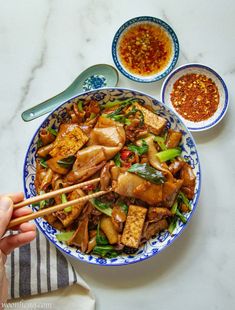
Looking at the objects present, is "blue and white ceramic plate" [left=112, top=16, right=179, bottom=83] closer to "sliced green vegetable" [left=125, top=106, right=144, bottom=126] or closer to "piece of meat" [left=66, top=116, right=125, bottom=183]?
"sliced green vegetable" [left=125, top=106, right=144, bottom=126]

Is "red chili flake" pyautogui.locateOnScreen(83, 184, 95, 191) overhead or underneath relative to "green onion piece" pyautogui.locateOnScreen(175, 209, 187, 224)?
overhead

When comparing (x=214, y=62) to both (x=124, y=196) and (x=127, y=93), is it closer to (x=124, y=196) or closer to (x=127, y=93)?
(x=127, y=93)

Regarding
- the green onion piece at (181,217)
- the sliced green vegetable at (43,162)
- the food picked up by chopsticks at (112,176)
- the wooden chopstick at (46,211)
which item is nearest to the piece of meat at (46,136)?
the food picked up by chopsticks at (112,176)

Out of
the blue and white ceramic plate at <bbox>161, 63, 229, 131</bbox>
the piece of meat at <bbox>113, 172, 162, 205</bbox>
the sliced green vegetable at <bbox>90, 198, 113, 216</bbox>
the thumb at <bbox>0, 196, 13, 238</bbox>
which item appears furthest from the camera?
the blue and white ceramic plate at <bbox>161, 63, 229, 131</bbox>

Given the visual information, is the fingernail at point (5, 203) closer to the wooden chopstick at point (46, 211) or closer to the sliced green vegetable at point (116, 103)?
the wooden chopstick at point (46, 211)

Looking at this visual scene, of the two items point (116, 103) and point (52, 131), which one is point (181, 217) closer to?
point (116, 103)

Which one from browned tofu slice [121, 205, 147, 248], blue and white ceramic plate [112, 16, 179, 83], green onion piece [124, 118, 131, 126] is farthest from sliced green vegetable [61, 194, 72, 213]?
blue and white ceramic plate [112, 16, 179, 83]
